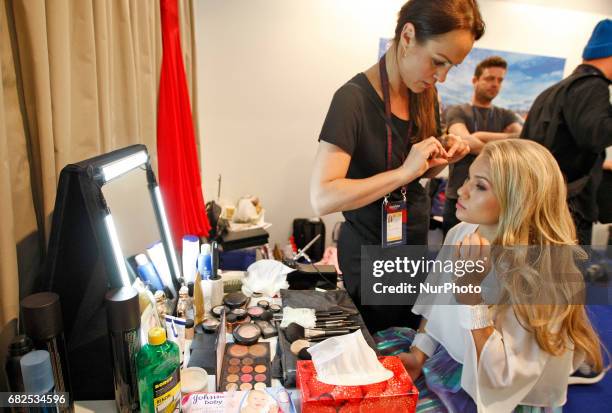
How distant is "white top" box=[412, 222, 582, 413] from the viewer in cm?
100

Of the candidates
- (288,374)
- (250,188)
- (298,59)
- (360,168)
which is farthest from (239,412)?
(298,59)

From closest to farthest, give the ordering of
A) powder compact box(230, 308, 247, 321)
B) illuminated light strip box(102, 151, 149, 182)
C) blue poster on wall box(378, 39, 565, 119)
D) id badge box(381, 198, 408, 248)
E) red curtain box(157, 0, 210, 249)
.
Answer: illuminated light strip box(102, 151, 149, 182), powder compact box(230, 308, 247, 321), id badge box(381, 198, 408, 248), red curtain box(157, 0, 210, 249), blue poster on wall box(378, 39, 565, 119)

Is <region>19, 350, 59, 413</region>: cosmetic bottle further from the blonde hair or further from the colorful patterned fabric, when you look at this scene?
the blonde hair

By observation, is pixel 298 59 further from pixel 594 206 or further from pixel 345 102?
pixel 594 206

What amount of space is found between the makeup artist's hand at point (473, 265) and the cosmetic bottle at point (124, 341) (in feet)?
2.87

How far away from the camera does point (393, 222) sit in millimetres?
1313

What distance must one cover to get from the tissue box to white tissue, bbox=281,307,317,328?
31 centimetres

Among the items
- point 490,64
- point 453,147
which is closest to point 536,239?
point 453,147

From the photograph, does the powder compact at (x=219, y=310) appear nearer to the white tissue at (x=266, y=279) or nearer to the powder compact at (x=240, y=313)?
the powder compact at (x=240, y=313)

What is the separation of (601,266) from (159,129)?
2.65 meters

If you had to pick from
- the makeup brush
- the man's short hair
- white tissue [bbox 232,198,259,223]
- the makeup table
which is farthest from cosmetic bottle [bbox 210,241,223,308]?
the man's short hair

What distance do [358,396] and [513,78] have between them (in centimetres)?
348

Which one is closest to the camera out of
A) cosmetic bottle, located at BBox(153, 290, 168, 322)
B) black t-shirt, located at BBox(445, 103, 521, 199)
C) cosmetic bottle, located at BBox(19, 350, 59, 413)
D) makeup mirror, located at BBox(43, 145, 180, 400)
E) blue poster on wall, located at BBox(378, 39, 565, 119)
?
cosmetic bottle, located at BBox(19, 350, 59, 413)

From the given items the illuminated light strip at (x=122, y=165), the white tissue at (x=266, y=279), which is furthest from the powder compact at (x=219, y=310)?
the illuminated light strip at (x=122, y=165)
